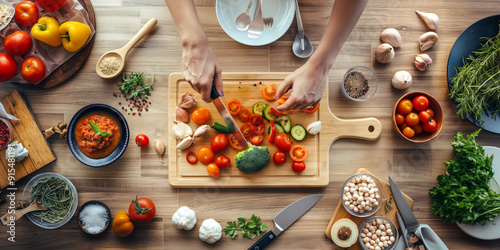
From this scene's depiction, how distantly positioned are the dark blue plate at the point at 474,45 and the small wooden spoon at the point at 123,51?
1777 millimetres

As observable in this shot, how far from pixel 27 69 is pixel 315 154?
5.65ft

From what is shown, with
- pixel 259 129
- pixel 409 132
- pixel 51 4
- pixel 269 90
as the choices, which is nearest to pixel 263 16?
pixel 269 90

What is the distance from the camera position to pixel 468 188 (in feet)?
5.65

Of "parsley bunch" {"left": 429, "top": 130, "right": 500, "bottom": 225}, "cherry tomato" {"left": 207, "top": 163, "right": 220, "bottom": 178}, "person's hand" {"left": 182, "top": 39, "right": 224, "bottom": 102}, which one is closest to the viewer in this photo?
"person's hand" {"left": 182, "top": 39, "right": 224, "bottom": 102}

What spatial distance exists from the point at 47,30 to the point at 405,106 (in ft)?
6.84

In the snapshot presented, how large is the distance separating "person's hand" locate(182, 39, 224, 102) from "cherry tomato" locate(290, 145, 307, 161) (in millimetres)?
651

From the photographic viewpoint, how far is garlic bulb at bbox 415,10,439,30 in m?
1.86

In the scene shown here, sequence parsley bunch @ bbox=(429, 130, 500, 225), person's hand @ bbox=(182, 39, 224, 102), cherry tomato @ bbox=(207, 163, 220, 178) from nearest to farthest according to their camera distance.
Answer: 1. person's hand @ bbox=(182, 39, 224, 102)
2. parsley bunch @ bbox=(429, 130, 500, 225)
3. cherry tomato @ bbox=(207, 163, 220, 178)

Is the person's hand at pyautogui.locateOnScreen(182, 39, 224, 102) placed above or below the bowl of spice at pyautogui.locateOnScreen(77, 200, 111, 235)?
above

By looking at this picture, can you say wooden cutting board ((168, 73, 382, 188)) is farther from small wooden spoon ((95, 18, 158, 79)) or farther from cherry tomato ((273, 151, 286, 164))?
small wooden spoon ((95, 18, 158, 79))

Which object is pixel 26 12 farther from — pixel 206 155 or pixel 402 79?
pixel 402 79

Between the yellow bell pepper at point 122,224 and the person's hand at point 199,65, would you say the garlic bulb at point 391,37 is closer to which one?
the person's hand at point 199,65

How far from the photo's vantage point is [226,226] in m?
1.87

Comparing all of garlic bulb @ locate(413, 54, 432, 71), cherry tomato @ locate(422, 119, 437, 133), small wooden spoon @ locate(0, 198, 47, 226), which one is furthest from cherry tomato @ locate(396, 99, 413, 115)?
small wooden spoon @ locate(0, 198, 47, 226)
